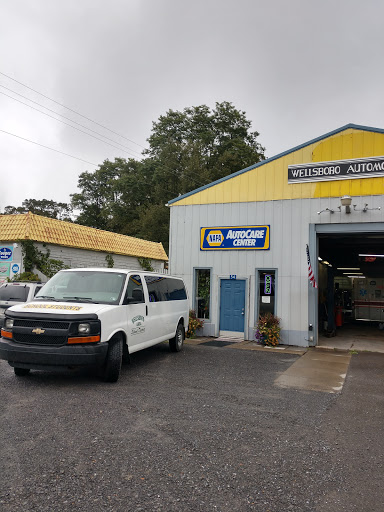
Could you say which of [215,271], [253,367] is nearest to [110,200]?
[215,271]

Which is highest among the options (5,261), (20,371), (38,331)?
(5,261)

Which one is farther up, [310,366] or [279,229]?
[279,229]

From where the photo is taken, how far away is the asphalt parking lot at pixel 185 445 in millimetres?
3293

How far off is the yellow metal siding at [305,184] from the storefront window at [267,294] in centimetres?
256

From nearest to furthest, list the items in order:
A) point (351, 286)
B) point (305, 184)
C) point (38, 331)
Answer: point (38, 331) < point (305, 184) < point (351, 286)

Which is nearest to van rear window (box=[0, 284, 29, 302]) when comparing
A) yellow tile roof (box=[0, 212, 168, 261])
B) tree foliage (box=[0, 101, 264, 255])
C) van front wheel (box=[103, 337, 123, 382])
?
van front wheel (box=[103, 337, 123, 382])

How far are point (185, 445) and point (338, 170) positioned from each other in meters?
10.0

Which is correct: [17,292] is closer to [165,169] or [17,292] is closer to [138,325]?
[138,325]

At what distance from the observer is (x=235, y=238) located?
13.6 m

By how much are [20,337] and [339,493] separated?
204 inches

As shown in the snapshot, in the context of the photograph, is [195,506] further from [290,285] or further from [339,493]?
[290,285]

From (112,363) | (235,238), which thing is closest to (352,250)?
(235,238)

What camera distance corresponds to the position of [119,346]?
23.0ft

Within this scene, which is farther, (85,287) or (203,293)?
(203,293)
